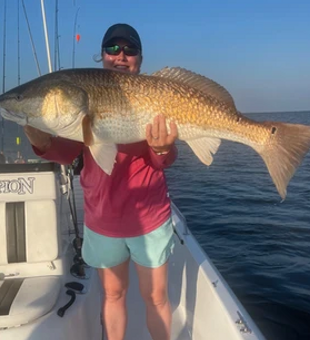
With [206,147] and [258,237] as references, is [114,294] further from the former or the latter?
[258,237]

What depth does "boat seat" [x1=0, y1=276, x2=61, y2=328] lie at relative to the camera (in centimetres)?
260

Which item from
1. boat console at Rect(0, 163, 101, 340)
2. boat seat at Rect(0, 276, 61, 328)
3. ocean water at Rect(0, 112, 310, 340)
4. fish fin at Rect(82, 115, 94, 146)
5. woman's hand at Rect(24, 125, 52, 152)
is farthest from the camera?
ocean water at Rect(0, 112, 310, 340)

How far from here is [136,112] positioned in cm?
237

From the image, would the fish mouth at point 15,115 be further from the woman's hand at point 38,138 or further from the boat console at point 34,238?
the boat console at point 34,238

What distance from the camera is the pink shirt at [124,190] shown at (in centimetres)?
264

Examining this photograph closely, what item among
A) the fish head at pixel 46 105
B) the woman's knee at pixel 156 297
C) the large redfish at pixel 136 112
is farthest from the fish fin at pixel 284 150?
the fish head at pixel 46 105

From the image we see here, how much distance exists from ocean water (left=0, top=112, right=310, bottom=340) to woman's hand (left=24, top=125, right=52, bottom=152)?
4.54ft

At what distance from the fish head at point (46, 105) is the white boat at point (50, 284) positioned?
2.92ft

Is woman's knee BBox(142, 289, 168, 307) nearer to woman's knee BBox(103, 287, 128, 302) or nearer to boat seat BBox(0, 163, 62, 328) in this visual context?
woman's knee BBox(103, 287, 128, 302)

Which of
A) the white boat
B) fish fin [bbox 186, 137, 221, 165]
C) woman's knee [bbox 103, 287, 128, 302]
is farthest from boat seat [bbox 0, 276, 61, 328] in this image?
fish fin [bbox 186, 137, 221, 165]

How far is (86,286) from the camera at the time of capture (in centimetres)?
331

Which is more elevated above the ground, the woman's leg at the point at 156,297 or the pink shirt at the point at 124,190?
the pink shirt at the point at 124,190

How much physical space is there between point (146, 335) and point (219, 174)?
11956 mm

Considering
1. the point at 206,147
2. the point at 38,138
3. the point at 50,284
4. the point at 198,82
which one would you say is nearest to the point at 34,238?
the point at 50,284
